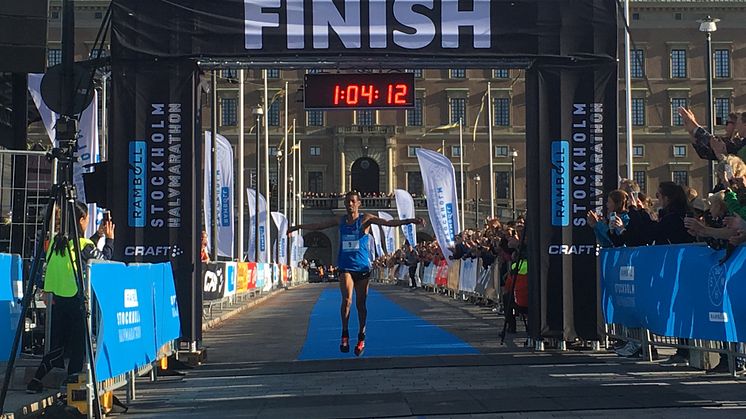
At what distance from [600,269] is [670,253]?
9.49 ft

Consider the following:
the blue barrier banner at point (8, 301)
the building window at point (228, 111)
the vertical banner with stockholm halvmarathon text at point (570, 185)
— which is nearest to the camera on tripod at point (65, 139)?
the blue barrier banner at point (8, 301)

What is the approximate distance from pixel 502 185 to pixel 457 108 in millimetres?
9095

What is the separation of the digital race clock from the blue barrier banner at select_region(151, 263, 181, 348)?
12.2ft

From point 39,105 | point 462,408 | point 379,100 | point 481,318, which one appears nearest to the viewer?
→ point 462,408

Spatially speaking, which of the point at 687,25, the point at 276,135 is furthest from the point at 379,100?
the point at 687,25

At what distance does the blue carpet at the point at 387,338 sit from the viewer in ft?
49.0

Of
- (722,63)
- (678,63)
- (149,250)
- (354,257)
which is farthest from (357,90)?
(678,63)

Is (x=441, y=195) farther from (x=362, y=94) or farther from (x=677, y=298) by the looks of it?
(x=677, y=298)

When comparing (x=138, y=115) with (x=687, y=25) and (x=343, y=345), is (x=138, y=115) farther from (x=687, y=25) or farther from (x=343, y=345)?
(x=687, y=25)

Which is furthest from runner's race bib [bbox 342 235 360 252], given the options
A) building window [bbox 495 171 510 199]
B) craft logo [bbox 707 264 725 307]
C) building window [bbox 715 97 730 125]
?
building window [bbox 715 97 730 125]

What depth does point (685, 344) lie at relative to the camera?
1199 centimetres

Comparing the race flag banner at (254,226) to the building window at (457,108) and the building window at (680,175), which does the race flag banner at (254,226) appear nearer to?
the building window at (457,108)

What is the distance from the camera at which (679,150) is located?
10525 cm

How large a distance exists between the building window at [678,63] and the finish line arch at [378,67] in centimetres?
9124
